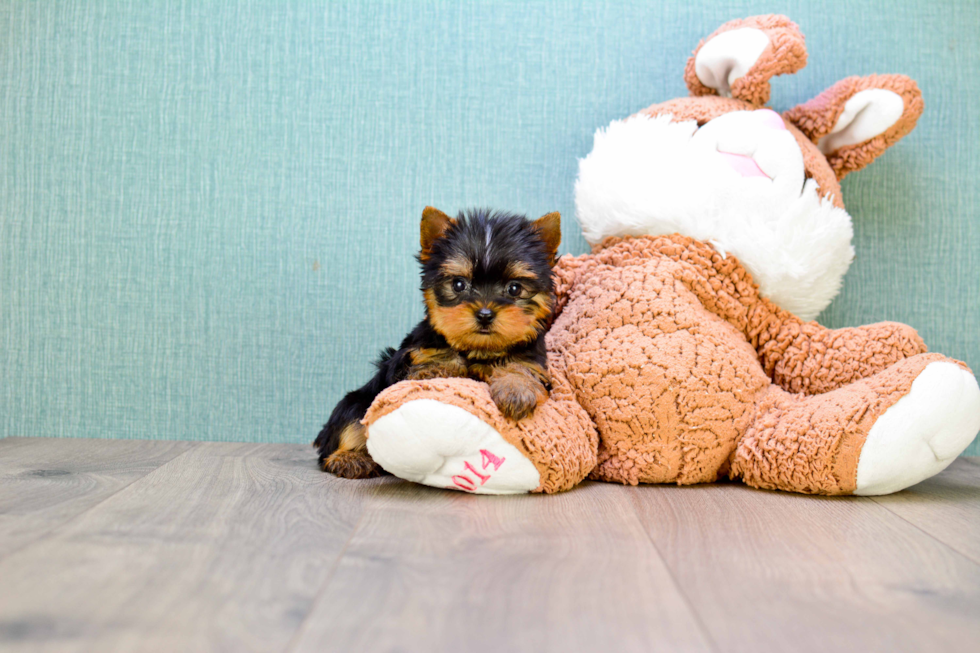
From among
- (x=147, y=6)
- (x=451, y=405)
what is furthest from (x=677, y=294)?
(x=147, y=6)

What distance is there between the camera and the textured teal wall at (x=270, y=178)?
2189 mm

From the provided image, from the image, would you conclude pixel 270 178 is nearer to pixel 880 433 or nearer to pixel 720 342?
pixel 720 342

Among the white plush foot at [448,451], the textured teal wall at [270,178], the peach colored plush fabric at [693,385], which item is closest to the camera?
the white plush foot at [448,451]

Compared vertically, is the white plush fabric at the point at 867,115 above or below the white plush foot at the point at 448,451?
above

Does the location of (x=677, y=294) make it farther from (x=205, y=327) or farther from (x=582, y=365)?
(x=205, y=327)

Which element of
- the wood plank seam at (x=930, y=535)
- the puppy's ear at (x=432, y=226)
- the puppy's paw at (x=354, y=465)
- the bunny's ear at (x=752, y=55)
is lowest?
the puppy's paw at (x=354, y=465)

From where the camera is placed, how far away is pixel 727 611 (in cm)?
93

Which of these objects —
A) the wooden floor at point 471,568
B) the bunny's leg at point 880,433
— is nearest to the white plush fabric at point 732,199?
the bunny's leg at point 880,433

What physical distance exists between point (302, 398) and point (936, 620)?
1749 mm

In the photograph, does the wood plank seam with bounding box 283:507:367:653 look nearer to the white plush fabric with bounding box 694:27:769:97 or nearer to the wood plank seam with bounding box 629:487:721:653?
the wood plank seam with bounding box 629:487:721:653

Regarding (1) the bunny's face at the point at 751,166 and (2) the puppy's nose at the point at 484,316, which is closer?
(2) the puppy's nose at the point at 484,316

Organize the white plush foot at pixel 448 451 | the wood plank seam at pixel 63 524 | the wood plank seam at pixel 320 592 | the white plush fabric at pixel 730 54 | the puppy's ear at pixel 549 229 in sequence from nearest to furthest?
the wood plank seam at pixel 320 592 → the wood plank seam at pixel 63 524 → the white plush foot at pixel 448 451 → the puppy's ear at pixel 549 229 → the white plush fabric at pixel 730 54

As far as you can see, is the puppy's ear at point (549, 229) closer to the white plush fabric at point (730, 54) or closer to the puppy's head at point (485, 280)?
the puppy's head at point (485, 280)

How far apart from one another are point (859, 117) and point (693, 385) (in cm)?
98
